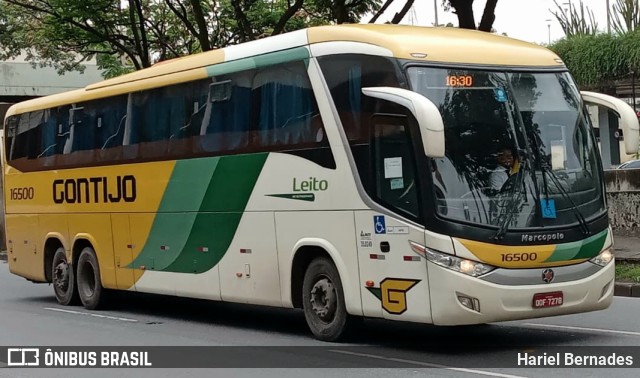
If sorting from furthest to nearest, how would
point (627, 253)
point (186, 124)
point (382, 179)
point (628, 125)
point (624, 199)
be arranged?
point (624, 199)
point (627, 253)
point (186, 124)
point (628, 125)
point (382, 179)

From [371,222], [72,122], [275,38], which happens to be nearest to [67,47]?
[72,122]

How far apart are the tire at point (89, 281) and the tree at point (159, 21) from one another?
7.73m

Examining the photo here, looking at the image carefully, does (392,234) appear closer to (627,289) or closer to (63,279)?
(627,289)

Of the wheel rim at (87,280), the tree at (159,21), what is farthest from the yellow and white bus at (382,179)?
the tree at (159,21)

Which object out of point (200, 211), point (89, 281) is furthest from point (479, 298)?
point (89, 281)

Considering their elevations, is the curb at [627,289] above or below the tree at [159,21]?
below

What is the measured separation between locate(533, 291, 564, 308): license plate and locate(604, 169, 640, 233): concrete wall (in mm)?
10908

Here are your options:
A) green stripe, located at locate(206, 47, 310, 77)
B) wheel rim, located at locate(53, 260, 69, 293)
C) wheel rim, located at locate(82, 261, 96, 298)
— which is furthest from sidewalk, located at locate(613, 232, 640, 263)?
wheel rim, located at locate(53, 260, 69, 293)

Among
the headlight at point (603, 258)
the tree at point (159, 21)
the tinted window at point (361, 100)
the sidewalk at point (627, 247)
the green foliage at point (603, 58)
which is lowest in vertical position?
the sidewalk at point (627, 247)

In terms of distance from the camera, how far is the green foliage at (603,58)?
2734cm

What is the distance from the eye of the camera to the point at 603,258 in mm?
11133

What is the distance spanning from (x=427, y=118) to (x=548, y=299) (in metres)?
2.22

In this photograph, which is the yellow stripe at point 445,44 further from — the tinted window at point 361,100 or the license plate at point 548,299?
the license plate at point 548,299

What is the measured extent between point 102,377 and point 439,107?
4.28m
